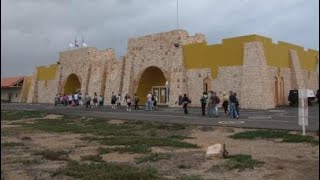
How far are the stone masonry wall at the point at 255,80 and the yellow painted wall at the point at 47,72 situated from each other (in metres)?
30.7

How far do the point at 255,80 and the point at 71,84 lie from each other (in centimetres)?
2948

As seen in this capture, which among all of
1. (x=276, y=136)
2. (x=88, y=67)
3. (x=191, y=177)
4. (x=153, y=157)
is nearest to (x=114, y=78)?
(x=88, y=67)

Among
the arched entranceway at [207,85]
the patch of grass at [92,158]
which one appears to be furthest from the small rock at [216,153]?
the arched entranceway at [207,85]

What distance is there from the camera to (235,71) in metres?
33.3

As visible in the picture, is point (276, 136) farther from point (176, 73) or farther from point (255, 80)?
point (176, 73)

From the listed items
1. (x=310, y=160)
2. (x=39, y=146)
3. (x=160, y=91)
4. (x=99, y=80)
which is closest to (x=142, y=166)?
(x=310, y=160)

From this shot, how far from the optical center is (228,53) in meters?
34.1

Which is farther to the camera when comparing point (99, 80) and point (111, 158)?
→ point (99, 80)

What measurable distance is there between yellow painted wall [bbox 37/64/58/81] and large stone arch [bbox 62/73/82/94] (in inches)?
107

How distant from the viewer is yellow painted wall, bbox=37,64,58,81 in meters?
56.2

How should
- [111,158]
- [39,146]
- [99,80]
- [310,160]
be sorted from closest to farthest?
[310,160], [111,158], [39,146], [99,80]

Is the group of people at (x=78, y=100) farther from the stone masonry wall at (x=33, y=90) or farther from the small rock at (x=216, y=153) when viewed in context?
the small rock at (x=216, y=153)

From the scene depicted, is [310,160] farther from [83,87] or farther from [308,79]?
[83,87]

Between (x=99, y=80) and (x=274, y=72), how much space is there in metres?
20.3
